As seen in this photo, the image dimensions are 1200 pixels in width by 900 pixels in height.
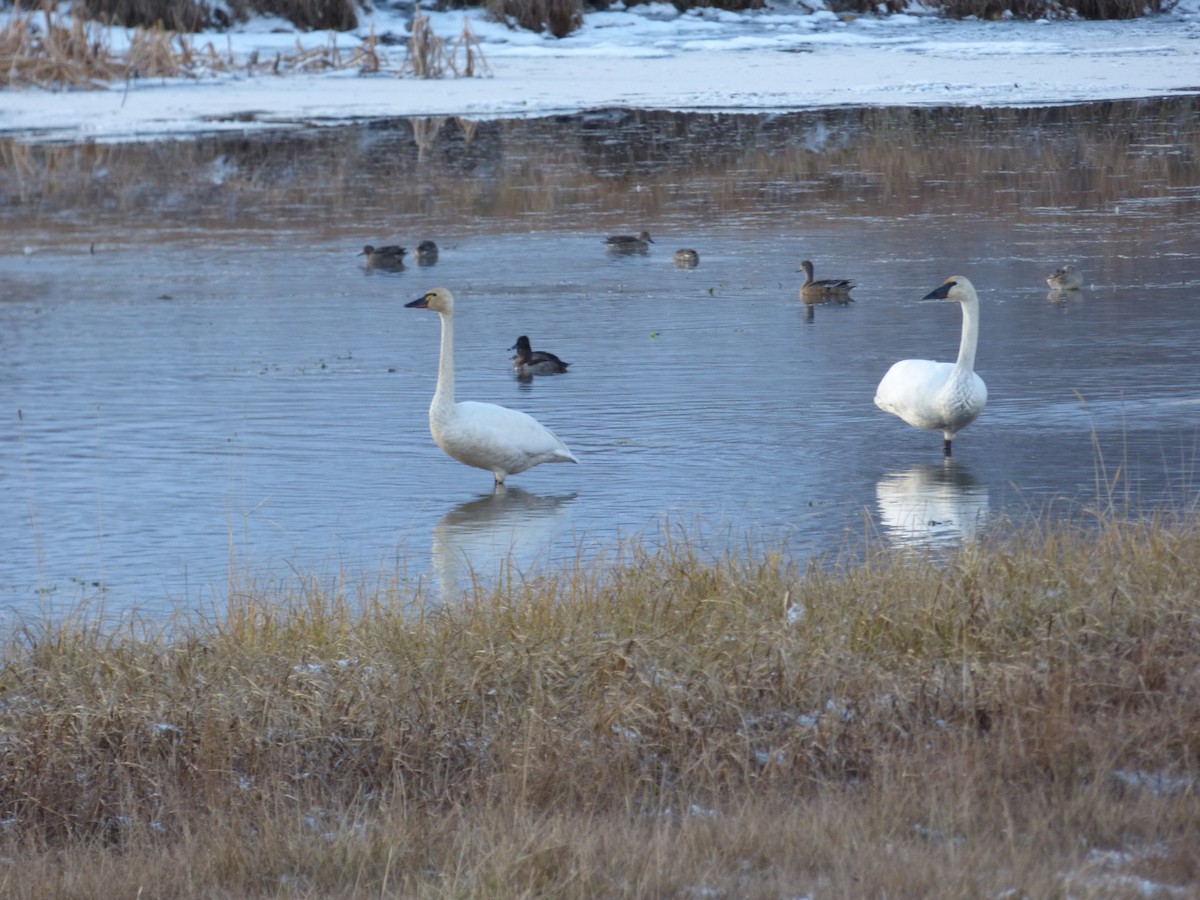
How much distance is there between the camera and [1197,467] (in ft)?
27.6

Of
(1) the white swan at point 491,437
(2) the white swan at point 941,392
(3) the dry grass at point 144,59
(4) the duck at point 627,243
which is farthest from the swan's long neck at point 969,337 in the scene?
(3) the dry grass at point 144,59

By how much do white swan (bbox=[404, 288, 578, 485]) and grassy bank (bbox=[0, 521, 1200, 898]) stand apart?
9.15ft

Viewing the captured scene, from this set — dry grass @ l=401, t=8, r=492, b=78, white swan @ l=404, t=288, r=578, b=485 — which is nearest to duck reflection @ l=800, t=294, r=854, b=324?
white swan @ l=404, t=288, r=578, b=485

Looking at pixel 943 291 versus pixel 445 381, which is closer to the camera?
pixel 445 381

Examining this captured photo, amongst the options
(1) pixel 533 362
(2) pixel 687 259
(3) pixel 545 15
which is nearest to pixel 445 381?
(1) pixel 533 362

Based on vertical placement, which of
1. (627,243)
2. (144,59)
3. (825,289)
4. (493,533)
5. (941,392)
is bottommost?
(493,533)

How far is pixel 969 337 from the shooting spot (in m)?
9.23

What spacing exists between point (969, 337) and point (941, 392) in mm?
496

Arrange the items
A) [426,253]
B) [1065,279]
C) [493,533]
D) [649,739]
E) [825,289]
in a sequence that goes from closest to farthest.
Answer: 1. [649,739]
2. [493,533]
3. [1065,279]
4. [825,289]
5. [426,253]

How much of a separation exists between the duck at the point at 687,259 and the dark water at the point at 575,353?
0.07 meters

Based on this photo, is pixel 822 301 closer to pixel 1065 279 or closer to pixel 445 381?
pixel 1065 279

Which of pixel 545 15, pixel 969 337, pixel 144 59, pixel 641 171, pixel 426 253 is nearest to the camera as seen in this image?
pixel 969 337

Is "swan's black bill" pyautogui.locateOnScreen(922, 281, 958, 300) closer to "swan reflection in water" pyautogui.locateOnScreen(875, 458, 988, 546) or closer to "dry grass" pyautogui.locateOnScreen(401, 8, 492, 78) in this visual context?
"swan reflection in water" pyautogui.locateOnScreen(875, 458, 988, 546)

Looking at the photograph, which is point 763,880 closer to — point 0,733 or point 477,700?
point 477,700
